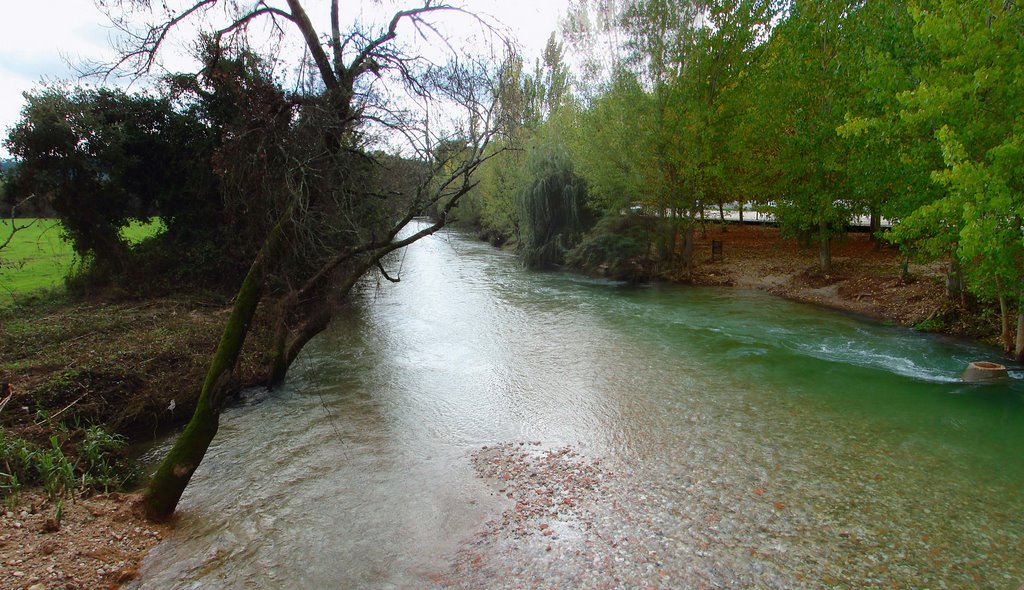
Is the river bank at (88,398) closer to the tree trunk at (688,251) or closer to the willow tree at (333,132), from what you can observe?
the willow tree at (333,132)

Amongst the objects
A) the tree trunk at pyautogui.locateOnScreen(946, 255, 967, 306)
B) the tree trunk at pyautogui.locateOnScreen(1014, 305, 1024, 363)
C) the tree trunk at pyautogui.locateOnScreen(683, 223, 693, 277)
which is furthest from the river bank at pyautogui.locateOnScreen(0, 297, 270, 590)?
the tree trunk at pyautogui.locateOnScreen(683, 223, 693, 277)

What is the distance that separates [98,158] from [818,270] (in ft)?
67.9

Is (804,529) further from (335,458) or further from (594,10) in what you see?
(594,10)

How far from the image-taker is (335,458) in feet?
23.7

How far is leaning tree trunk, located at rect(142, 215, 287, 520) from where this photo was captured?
5566 mm

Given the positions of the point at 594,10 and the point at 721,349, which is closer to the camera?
the point at 721,349

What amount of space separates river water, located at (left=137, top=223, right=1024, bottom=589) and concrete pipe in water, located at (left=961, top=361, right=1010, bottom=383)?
0.24 metres

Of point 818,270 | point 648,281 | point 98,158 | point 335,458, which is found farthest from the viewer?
point 648,281

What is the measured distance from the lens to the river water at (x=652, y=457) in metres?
4.97

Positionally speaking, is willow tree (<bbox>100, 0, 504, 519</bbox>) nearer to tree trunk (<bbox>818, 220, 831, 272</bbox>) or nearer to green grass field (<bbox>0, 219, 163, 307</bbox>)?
green grass field (<bbox>0, 219, 163, 307</bbox>)

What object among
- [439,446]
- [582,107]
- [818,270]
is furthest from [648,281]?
[439,446]

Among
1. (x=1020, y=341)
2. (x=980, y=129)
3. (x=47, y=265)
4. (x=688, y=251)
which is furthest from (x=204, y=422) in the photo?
(x=688, y=251)

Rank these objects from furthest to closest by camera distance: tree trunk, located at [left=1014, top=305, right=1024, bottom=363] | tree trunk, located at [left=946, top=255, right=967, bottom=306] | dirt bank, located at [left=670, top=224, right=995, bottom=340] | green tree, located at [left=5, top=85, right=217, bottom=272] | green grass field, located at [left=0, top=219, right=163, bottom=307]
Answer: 1. dirt bank, located at [left=670, top=224, right=995, bottom=340]
2. tree trunk, located at [left=946, top=255, right=967, bottom=306]
3. green grass field, located at [left=0, top=219, right=163, bottom=307]
4. green tree, located at [left=5, top=85, right=217, bottom=272]
5. tree trunk, located at [left=1014, top=305, right=1024, bottom=363]

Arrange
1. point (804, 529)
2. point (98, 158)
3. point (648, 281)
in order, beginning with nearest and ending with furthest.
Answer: point (804, 529) < point (98, 158) < point (648, 281)
